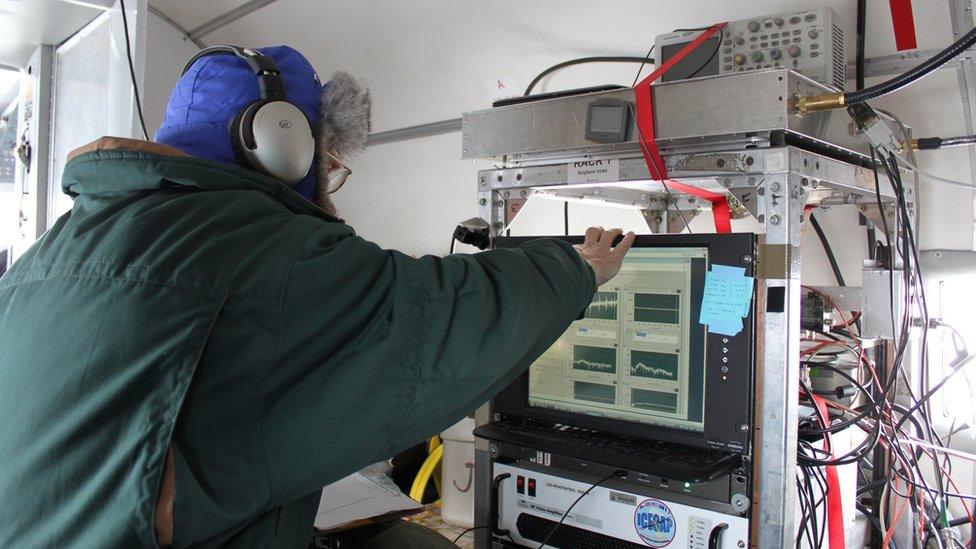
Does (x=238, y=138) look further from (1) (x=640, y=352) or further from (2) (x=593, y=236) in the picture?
(1) (x=640, y=352)

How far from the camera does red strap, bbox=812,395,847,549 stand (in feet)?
4.35

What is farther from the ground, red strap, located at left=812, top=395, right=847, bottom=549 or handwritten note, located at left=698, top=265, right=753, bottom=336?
handwritten note, located at left=698, top=265, right=753, bottom=336

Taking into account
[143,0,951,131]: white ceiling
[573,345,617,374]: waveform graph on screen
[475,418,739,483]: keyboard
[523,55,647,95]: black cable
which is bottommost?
[475,418,739,483]: keyboard

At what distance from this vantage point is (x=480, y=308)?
0.84 meters

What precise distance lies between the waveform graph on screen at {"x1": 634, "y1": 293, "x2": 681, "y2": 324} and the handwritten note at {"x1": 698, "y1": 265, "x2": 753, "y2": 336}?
0.19 ft

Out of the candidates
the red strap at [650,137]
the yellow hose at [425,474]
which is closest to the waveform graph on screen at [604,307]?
the red strap at [650,137]

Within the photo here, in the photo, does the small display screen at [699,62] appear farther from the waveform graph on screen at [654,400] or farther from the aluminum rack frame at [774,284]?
the waveform graph on screen at [654,400]

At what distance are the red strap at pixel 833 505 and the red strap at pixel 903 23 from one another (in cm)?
93

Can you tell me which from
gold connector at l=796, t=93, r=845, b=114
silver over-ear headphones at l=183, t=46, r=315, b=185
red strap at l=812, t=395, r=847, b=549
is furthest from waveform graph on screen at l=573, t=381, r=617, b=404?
silver over-ear headphones at l=183, t=46, r=315, b=185

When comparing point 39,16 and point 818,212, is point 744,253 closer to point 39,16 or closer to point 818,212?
point 818,212

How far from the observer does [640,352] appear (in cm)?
135

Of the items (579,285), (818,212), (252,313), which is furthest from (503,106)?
(818,212)

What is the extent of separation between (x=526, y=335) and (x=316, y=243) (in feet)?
0.95

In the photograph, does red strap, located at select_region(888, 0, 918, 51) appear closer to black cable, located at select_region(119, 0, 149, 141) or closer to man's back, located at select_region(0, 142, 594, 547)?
man's back, located at select_region(0, 142, 594, 547)
